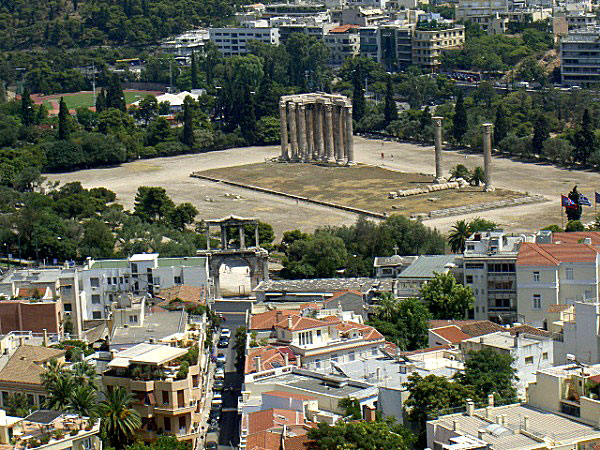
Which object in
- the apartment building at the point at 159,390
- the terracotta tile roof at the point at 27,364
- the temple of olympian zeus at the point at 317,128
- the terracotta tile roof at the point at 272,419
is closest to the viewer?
the terracotta tile roof at the point at 272,419

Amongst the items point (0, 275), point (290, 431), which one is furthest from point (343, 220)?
point (290, 431)

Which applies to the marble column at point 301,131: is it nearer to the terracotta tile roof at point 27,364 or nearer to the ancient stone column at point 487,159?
the ancient stone column at point 487,159

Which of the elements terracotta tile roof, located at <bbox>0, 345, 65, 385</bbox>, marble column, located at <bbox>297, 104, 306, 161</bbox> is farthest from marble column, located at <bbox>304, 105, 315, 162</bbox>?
terracotta tile roof, located at <bbox>0, 345, 65, 385</bbox>

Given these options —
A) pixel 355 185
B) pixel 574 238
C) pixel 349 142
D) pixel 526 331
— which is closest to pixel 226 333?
pixel 574 238

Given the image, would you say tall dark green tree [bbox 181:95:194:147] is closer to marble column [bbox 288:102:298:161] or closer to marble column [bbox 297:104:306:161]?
marble column [bbox 288:102:298:161]

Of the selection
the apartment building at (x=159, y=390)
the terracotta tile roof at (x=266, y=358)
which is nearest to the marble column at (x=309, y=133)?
the terracotta tile roof at (x=266, y=358)

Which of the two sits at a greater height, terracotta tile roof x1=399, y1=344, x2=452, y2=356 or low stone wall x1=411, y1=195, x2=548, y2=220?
terracotta tile roof x1=399, y1=344, x2=452, y2=356
